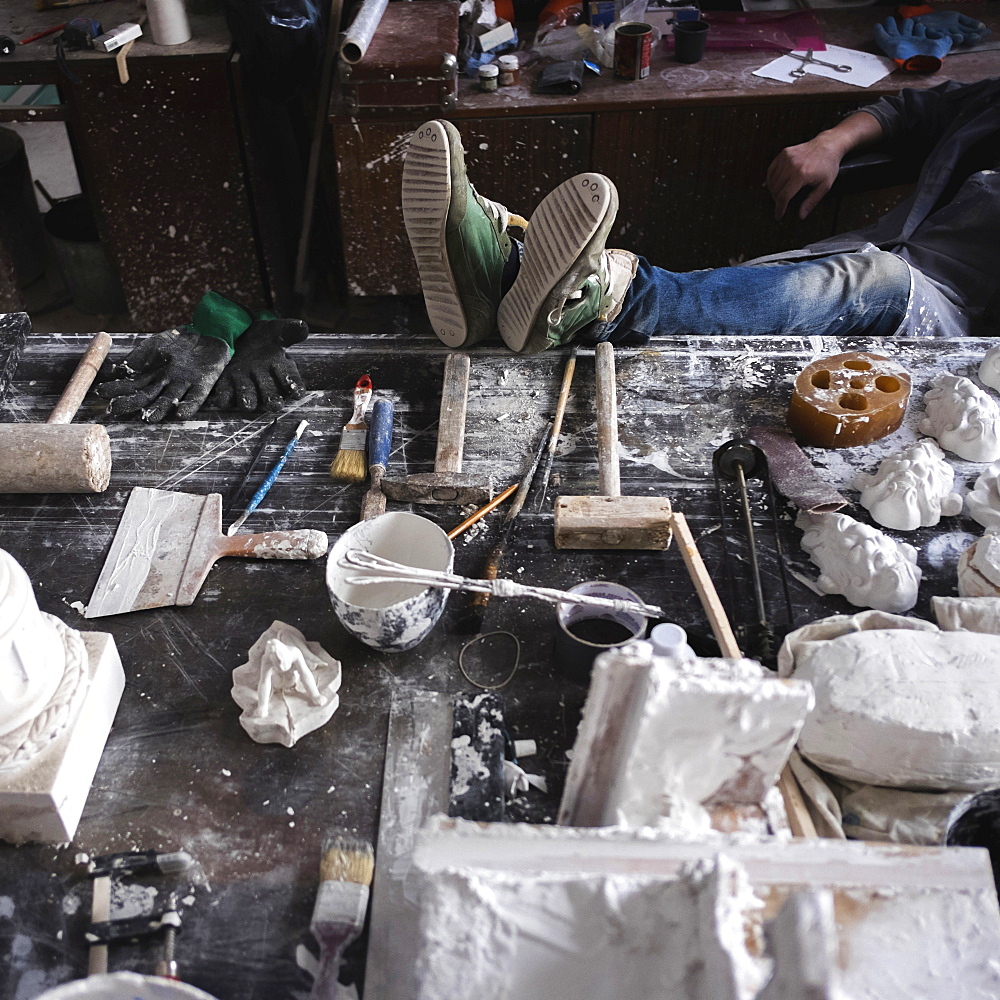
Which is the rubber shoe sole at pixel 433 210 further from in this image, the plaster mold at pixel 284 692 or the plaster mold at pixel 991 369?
the plaster mold at pixel 991 369

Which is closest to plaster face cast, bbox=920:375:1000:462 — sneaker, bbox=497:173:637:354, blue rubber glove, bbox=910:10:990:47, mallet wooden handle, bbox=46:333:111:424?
sneaker, bbox=497:173:637:354

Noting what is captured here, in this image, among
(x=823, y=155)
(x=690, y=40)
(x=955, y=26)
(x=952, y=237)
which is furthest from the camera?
(x=955, y=26)

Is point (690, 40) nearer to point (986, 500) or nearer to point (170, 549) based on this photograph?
point (986, 500)

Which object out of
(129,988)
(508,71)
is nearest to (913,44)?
(508,71)

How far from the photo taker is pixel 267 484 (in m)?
1.77

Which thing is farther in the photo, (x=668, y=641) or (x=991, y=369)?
(x=991, y=369)

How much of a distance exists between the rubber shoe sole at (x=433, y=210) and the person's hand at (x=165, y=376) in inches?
19.8

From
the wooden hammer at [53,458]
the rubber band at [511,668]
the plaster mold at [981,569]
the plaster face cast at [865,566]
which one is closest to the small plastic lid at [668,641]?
the rubber band at [511,668]

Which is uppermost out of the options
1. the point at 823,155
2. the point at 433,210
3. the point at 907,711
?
the point at 433,210

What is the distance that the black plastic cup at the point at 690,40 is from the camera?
3332 mm

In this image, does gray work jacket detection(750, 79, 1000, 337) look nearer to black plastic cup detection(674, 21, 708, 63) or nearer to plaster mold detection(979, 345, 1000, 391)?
plaster mold detection(979, 345, 1000, 391)

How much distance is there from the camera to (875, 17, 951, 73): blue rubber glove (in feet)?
10.8

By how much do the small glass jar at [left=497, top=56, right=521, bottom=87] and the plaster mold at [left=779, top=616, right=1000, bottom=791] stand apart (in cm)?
266

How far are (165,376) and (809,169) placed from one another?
2.14 metres
